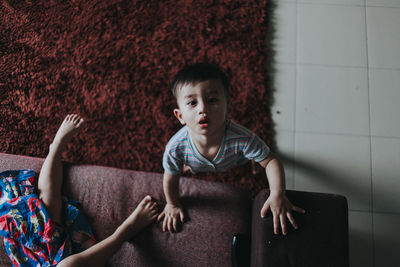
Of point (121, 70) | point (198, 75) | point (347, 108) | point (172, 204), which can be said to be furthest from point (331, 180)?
point (121, 70)

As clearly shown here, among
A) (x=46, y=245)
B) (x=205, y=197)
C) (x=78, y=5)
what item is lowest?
(x=46, y=245)

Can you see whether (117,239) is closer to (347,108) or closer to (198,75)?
(198,75)

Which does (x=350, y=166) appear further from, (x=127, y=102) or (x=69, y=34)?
(x=69, y=34)

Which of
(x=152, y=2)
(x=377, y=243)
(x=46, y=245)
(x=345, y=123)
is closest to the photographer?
(x=46, y=245)

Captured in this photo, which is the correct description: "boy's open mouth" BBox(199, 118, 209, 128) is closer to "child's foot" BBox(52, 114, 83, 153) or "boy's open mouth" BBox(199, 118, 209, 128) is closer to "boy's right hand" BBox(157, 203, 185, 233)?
"boy's right hand" BBox(157, 203, 185, 233)

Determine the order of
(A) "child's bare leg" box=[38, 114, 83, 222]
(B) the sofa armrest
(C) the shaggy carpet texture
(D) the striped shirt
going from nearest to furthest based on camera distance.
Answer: (B) the sofa armrest
(D) the striped shirt
(A) "child's bare leg" box=[38, 114, 83, 222]
(C) the shaggy carpet texture

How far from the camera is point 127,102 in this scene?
4.16 feet

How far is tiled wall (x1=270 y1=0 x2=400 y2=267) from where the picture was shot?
1.12 m

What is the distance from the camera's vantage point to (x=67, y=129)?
115 cm

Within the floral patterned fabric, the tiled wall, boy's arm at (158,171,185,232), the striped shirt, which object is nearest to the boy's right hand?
boy's arm at (158,171,185,232)

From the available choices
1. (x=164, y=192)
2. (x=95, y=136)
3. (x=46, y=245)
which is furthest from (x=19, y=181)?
(x=164, y=192)

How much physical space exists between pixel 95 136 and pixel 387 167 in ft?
3.76

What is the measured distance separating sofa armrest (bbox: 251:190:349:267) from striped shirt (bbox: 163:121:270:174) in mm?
159

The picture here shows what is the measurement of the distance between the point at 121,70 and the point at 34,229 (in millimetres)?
698
